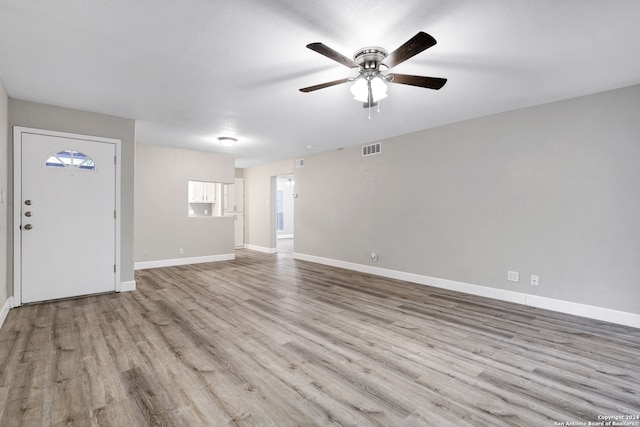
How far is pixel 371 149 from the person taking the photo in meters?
5.85

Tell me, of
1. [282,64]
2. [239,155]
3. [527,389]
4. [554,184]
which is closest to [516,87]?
[554,184]

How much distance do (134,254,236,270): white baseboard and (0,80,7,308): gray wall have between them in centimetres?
257

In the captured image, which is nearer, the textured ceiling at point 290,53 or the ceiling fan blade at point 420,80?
the textured ceiling at point 290,53

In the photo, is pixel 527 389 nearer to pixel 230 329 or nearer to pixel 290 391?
pixel 290 391

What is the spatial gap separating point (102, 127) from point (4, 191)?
1.37m

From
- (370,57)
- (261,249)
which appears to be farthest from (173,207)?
(370,57)

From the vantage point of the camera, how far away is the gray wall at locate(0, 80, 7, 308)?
326cm

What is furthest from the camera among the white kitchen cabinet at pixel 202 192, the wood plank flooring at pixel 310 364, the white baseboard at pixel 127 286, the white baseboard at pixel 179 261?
the white kitchen cabinet at pixel 202 192

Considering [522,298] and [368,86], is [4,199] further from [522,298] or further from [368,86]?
[522,298]

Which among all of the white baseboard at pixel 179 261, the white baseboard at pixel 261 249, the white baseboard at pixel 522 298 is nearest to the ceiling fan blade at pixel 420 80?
the white baseboard at pixel 522 298

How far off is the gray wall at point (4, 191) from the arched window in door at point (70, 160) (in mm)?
399

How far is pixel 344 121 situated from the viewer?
4.51 meters

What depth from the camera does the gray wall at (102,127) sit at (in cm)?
374

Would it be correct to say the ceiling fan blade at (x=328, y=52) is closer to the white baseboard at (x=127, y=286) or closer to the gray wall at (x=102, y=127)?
the gray wall at (x=102, y=127)
